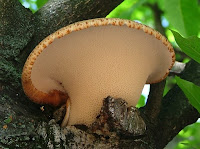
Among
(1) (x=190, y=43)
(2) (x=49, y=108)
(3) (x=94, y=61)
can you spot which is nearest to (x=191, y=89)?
(1) (x=190, y=43)

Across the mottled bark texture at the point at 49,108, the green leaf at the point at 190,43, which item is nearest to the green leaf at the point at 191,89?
the green leaf at the point at 190,43

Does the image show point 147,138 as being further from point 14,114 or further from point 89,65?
point 14,114

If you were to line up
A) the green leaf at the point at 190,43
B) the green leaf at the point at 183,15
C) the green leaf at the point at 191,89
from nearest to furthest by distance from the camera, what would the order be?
the green leaf at the point at 190,43, the green leaf at the point at 191,89, the green leaf at the point at 183,15

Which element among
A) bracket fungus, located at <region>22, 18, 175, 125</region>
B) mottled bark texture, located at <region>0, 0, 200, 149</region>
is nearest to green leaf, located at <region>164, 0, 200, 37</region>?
mottled bark texture, located at <region>0, 0, 200, 149</region>

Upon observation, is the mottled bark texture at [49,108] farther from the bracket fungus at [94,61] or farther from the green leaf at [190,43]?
the green leaf at [190,43]

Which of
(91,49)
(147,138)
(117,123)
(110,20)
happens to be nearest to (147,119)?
(147,138)

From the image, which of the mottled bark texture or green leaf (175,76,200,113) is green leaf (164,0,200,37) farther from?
green leaf (175,76,200,113)
